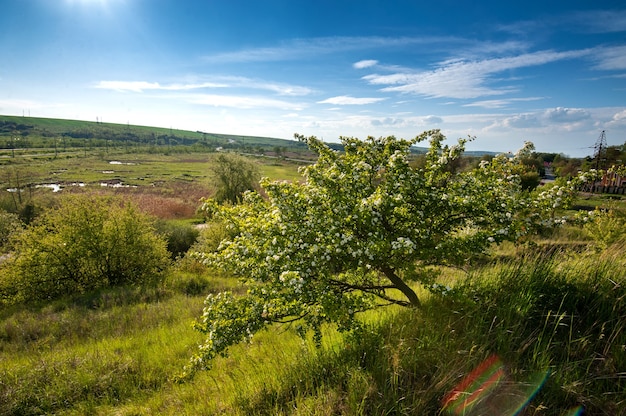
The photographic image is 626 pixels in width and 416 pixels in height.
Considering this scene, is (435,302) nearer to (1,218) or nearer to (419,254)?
(419,254)

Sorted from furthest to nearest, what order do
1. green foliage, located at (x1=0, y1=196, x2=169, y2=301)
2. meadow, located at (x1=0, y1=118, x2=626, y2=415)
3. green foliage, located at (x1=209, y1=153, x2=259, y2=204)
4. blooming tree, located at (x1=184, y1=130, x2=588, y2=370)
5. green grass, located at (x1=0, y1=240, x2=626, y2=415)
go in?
green foliage, located at (x1=209, y1=153, x2=259, y2=204), green foliage, located at (x1=0, y1=196, x2=169, y2=301), blooming tree, located at (x1=184, y1=130, x2=588, y2=370), green grass, located at (x1=0, y1=240, x2=626, y2=415), meadow, located at (x1=0, y1=118, x2=626, y2=415)

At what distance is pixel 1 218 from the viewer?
35656mm

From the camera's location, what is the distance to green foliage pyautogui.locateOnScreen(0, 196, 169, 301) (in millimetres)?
20031

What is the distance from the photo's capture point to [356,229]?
6105 mm

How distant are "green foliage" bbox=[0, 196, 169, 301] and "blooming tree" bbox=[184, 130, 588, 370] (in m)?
18.3

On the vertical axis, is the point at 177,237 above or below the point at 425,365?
below

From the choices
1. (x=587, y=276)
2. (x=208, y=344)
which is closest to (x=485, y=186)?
(x=587, y=276)

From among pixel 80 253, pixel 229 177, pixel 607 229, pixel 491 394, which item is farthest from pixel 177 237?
pixel 607 229

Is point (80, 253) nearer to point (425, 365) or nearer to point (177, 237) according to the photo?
point (177, 237)

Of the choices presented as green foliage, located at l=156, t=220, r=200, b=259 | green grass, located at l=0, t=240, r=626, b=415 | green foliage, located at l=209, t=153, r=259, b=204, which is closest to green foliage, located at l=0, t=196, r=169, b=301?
green foliage, located at l=156, t=220, r=200, b=259

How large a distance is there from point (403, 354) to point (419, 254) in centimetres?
177

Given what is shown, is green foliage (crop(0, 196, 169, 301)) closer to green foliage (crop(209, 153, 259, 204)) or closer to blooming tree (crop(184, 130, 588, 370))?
blooming tree (crop(184, 130, 588, 370))

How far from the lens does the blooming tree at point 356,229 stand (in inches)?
219

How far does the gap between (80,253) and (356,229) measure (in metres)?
21.2
